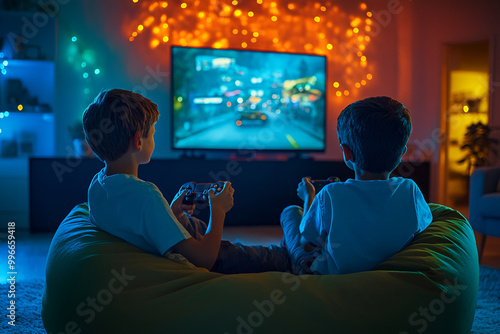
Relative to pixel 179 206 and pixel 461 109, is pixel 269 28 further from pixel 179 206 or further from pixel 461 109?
pixel 179 206

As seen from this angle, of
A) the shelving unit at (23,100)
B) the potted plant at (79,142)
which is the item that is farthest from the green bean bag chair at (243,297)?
the shelving unit at (23,100)

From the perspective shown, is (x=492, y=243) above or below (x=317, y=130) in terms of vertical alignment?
below

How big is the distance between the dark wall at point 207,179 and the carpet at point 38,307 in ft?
5.51

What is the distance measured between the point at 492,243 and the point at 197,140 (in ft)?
9.05

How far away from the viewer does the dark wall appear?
3.81 metres

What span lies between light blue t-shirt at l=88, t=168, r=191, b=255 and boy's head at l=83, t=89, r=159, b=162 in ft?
0.27

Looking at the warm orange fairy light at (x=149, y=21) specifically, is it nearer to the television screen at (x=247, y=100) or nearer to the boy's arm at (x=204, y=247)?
the television screen at (x=247, y=100)

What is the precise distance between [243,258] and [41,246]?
226 centimetres

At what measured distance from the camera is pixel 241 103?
4656mm

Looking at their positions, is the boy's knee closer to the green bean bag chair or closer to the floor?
the green bean bag chair

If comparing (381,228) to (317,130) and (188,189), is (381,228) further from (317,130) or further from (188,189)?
(317,130)

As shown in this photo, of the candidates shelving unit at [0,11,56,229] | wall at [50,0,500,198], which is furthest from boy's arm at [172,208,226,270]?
wall at [50,0,500,198]

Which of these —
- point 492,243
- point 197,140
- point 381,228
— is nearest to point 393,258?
point 381,228

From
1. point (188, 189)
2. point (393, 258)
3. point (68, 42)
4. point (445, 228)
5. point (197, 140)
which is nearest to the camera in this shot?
point (393, 258)
